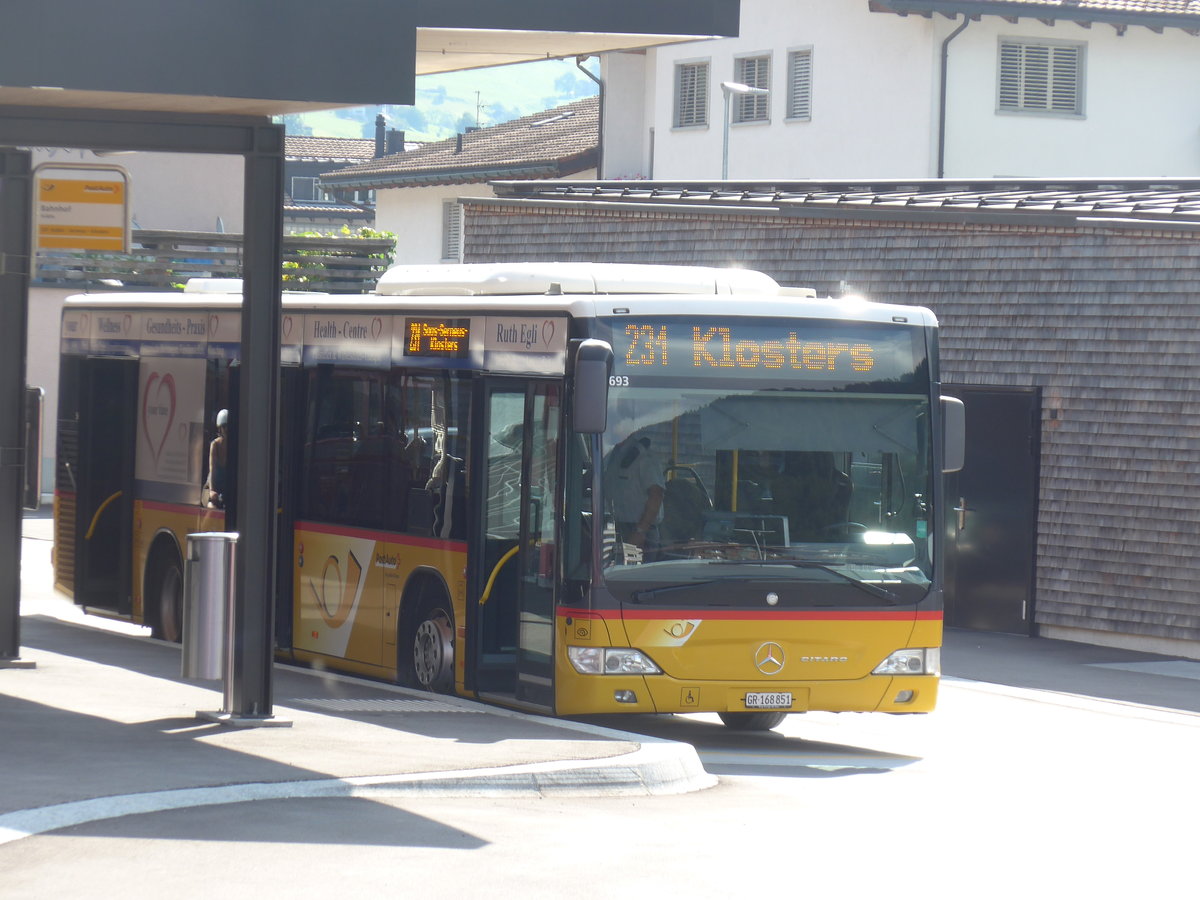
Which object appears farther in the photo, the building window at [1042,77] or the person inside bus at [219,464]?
the building window at [1042,77]

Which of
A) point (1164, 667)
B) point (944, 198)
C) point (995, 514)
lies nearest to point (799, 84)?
point (944, 198)

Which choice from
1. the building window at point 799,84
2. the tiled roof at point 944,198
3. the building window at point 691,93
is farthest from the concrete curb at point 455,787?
the building window at point 691,93

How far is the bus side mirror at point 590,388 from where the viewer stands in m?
11.7

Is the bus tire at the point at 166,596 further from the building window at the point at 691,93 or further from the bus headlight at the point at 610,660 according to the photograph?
the building window at the point at 691,93

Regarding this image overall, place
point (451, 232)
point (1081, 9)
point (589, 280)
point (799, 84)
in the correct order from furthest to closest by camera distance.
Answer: point (451, 232)
point (799, 84)
point (1081, 9)
point (589, 280)

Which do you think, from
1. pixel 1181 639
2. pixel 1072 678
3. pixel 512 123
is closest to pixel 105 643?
pixel 1072 678

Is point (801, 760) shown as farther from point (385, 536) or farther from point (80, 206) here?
point (80, 206)

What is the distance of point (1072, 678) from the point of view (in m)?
17.6

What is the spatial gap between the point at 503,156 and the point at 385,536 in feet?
130

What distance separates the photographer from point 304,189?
116 m

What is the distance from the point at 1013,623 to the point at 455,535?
917 cm

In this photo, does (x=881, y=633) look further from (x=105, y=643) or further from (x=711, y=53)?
(x=711, y=53)

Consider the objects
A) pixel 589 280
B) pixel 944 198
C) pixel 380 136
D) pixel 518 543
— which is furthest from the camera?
pixel 380 136

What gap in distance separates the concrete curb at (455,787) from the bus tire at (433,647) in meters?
2.81
